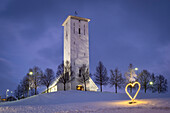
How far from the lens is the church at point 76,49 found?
2018 inches

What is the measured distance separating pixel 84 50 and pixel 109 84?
13.6 m

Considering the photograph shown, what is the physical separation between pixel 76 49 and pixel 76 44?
4.97 ft

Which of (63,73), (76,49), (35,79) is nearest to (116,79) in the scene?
(63,73)

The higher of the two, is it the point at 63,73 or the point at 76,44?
the point at 76,44

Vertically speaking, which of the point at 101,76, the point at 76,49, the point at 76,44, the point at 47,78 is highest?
the point at 76,44

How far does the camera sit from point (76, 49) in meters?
52.6

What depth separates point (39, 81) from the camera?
145 feet

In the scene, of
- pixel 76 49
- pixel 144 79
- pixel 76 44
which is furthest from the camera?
pixel 76 44

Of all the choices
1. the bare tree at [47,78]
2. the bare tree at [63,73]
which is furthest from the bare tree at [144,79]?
the bare tree at [47,78]

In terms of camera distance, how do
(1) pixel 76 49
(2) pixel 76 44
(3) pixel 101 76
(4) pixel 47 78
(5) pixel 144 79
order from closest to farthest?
(4) pixel 47 78 → (3) pixel 101 76 → (5) pixel 144 79 → (1) pixel 76 49 → (2) pixel 76 44

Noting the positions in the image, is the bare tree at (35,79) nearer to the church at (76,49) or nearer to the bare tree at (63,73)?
the bare tree at (63,73)

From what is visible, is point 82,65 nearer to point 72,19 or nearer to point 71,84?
point 71,84

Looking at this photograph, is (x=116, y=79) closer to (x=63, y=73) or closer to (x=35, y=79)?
(x=63, y=73)

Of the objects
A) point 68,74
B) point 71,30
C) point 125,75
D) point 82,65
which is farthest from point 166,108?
point 71,30
